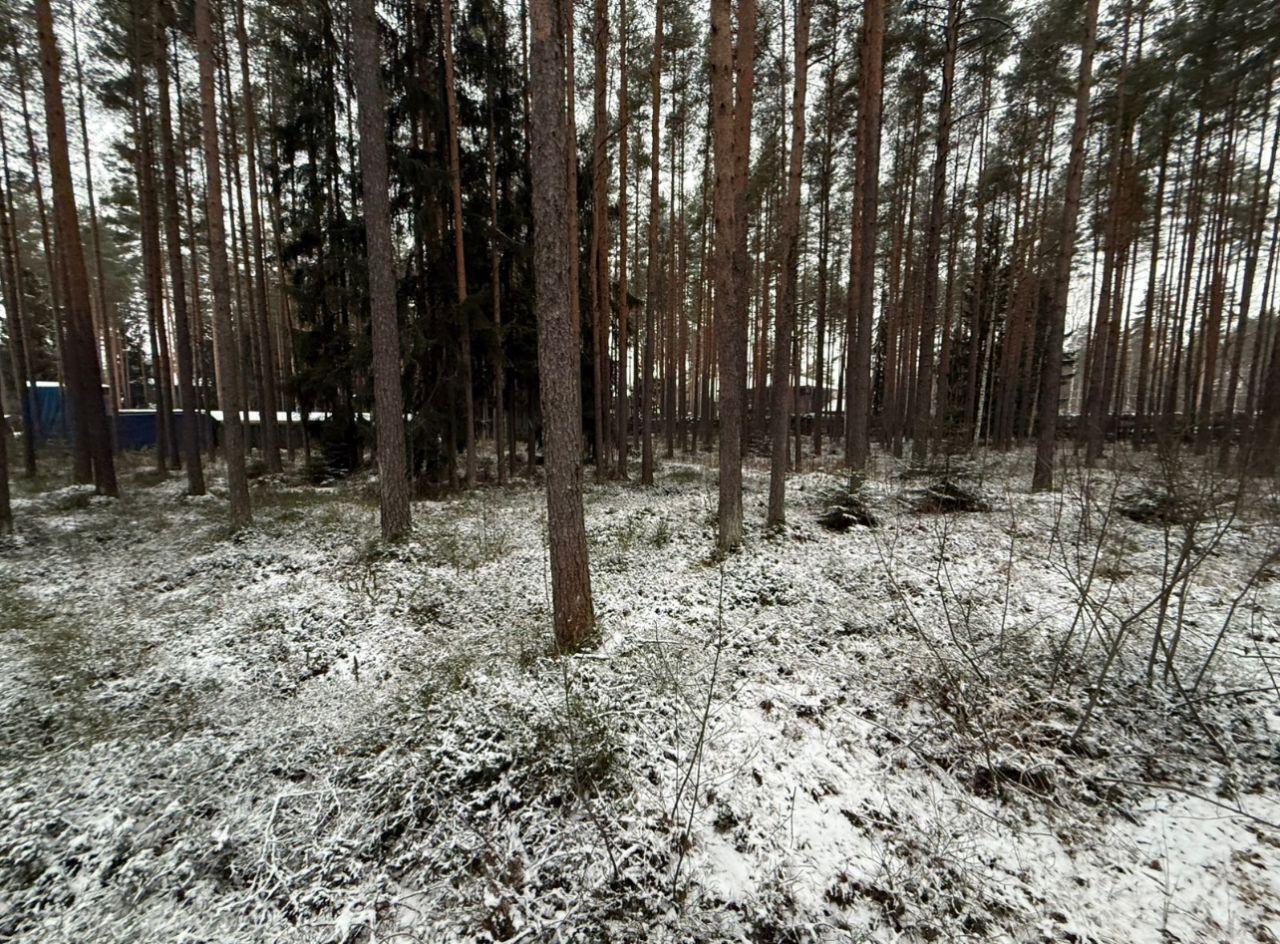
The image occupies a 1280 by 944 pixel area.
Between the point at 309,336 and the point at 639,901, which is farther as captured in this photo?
the point at 309,336

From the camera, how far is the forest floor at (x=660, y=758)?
8.54 ft

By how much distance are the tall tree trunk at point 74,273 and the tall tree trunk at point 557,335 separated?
42.6 ft

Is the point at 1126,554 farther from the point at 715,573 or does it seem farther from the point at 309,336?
the point at 309,336

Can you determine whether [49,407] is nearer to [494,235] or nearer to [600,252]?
[494,235]

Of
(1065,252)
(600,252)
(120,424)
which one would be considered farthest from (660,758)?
(120,424)

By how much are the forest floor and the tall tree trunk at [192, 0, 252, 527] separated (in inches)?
105

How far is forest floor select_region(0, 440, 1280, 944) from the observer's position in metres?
2.60

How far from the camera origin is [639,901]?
2.65 meters

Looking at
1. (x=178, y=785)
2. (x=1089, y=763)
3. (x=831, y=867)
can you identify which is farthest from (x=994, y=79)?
(x=178, y=785)

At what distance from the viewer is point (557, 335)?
4.21 m

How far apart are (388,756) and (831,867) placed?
3.11m

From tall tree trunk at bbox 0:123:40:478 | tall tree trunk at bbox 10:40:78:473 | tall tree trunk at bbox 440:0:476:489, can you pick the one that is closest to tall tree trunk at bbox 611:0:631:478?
tall tree trunk at bbox 440:0:476:489

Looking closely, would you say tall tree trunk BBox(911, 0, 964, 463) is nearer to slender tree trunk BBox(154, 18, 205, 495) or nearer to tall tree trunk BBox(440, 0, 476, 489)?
tall tree trunk BBox(440, 0, 476, 489)

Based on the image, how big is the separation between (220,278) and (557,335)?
8.40 metres
